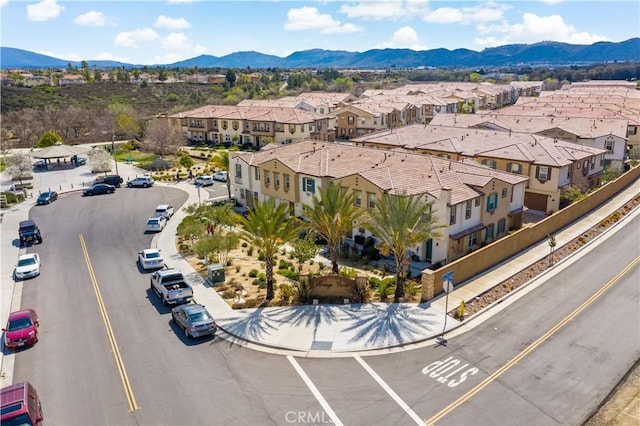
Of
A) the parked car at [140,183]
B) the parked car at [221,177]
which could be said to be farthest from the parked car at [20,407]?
the parked car at [221,177]

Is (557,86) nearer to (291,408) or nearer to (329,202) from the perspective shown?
(329,202)

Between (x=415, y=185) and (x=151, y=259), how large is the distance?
19.6 m

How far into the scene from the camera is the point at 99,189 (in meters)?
57.2

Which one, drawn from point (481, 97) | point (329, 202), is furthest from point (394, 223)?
point (481, 97)

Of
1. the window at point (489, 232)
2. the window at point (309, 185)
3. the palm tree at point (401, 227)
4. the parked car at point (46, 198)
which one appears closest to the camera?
the palm tree at point (401, 227)

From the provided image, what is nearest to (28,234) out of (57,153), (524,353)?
(57,153)

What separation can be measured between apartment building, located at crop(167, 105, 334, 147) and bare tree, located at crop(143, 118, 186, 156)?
9.70 m

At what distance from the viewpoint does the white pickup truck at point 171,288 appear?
92.7ft

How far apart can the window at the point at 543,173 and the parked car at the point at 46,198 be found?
50534 millimetres

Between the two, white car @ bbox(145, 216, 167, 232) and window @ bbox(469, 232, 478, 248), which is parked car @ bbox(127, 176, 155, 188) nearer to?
white car @ bbox(145, 216, 167, 232)

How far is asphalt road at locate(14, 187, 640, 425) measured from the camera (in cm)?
1884

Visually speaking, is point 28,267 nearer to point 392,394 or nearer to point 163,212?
point 163,212

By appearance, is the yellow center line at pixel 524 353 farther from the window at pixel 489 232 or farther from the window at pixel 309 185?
the window at pixel 309 185

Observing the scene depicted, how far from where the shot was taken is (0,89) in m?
128
